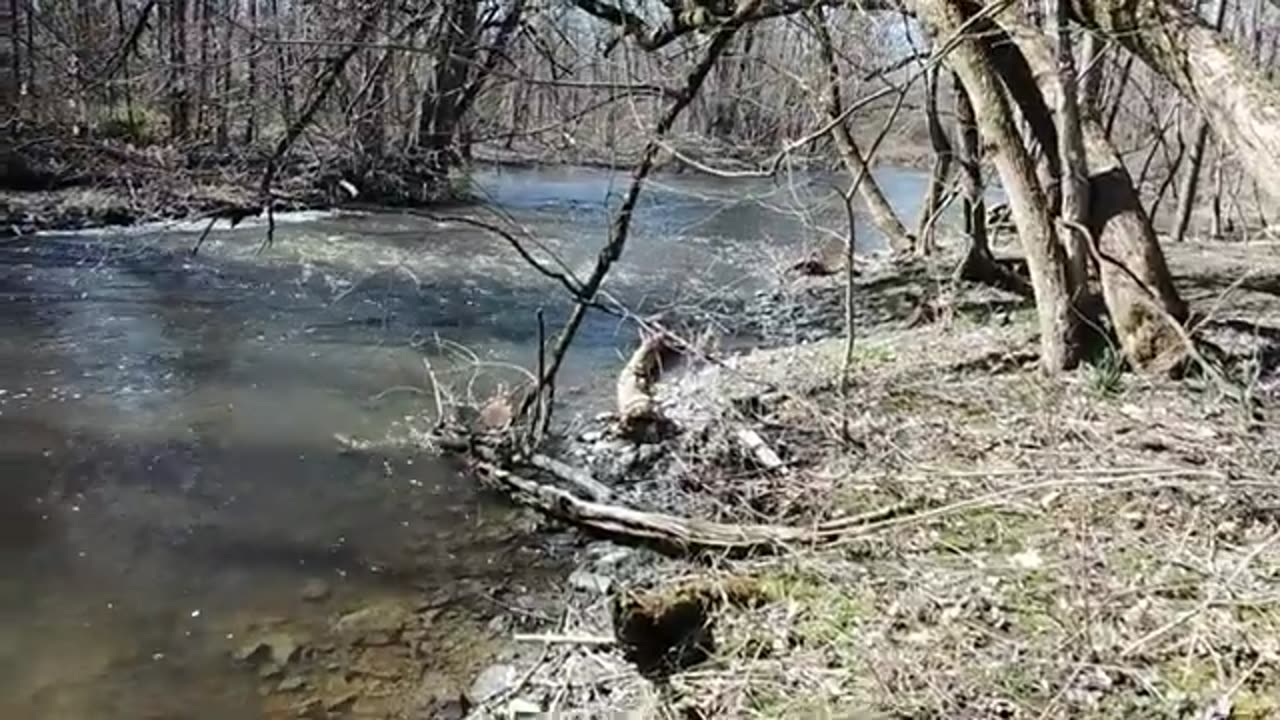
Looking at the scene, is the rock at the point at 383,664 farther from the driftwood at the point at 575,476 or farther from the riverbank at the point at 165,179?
the riverbank at the point at 165,179

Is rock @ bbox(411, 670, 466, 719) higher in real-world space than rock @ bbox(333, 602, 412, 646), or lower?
higher

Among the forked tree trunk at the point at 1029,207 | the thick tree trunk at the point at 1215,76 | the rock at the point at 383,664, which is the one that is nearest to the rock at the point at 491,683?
the rock at the point at 383,664

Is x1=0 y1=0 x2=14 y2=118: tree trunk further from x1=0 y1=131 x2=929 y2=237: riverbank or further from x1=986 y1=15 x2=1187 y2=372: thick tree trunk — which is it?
x1=986 y1=15 x2=1187 y2=372: thick tree trunk

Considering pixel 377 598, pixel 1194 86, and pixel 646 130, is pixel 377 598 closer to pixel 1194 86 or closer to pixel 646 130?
pixel 646 130

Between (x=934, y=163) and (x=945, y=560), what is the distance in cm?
708

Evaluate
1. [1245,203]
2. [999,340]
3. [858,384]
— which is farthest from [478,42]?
[1245,203]

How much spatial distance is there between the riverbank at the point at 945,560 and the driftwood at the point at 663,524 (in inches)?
2.0

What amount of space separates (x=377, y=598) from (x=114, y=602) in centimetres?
99

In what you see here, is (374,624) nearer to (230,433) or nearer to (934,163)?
(230,433)

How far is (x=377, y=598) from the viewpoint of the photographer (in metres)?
4.55

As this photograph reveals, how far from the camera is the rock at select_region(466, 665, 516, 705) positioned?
12.2 ft

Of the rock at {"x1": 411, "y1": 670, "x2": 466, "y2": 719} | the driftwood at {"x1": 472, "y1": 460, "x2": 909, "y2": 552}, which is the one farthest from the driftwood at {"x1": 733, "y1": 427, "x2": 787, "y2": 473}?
the rock at {"x1": 411, "y1": 670, "x2": 466, "y2": 719}

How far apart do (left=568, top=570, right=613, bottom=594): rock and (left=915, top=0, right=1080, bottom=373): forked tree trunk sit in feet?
9.52

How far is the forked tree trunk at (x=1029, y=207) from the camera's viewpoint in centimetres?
612
